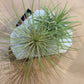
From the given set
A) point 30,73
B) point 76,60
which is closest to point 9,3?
point 30,73

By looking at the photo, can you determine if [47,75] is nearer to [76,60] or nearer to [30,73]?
[30,73]

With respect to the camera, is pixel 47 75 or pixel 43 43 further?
pixel 47 75

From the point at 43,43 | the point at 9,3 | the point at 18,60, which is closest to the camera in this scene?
the point at 43,43

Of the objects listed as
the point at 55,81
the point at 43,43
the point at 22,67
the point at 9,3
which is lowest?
the point at 55,81

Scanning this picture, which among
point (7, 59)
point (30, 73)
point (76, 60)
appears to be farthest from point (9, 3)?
point (76, 60)

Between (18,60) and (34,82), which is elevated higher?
(18,60)

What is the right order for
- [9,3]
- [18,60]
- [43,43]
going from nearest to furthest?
[43,43]
[18,60]
[9,3]

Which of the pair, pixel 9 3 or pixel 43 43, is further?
pixel 9 3

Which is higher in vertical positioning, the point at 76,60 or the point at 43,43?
the point at 43,43

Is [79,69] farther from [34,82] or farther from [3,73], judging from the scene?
[3,73]
